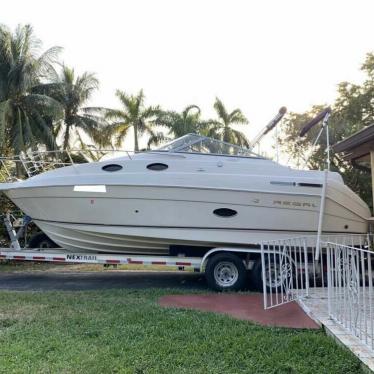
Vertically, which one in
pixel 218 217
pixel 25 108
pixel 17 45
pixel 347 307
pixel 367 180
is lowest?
pixel 347 307

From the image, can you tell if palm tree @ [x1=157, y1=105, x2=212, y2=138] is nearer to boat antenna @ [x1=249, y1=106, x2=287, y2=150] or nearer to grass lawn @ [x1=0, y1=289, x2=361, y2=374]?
boat antenna @ [x1=249, y1=106, x2=287, y2=150]

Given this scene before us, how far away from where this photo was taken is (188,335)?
479cm

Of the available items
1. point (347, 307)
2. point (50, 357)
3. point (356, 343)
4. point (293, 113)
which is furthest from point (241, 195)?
point (293, 113)

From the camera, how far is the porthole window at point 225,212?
26.7 feet

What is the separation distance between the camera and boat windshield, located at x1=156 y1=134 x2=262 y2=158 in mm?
8836

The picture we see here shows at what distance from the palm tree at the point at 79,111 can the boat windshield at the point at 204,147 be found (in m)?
14.8

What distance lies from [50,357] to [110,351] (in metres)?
0.58

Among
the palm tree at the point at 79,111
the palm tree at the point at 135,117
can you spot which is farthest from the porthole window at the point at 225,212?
the palm tree at the point at 135,117

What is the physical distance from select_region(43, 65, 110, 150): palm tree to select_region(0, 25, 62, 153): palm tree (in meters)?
2.69

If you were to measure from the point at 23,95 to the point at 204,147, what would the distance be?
13.1 meters

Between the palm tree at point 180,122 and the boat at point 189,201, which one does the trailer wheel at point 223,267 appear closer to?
the boat at point 189,201

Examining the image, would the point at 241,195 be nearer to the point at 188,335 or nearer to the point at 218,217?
the point at 218,217

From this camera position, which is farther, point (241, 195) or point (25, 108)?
point (25, 108)

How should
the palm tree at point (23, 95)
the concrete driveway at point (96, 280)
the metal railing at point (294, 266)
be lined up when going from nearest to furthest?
1. the metal railing at point (294, 266)
2. the concrete driveway at point (96, 280)
3. the palm tree at point (23, 95)
